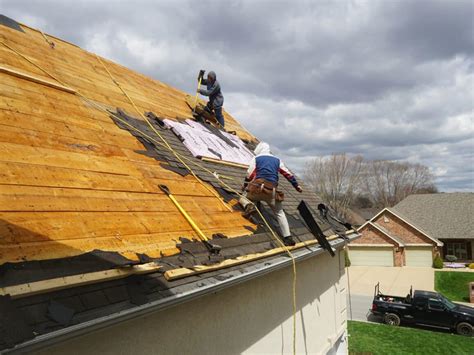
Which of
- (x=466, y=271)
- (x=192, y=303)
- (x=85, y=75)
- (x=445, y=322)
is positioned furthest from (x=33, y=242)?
(x=466, y=271)

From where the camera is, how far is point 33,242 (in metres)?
2.66

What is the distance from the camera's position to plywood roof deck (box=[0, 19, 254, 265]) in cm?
288

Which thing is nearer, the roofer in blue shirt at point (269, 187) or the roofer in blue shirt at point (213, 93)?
the roofer in blue shirt at point (269, 187)

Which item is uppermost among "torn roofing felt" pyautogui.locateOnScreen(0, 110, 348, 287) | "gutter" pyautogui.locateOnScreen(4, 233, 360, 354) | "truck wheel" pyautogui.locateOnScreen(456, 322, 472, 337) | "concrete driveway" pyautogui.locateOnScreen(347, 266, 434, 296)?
"torn roofing felt" pyautogui.locateOnScreen(0, 110, 348, 287)

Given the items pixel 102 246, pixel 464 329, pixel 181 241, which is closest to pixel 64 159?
pixel 102 246

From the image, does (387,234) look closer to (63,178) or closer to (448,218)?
(448,218)

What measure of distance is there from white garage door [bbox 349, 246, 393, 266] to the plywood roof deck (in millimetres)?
26678

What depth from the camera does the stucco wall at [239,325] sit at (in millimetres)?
2893

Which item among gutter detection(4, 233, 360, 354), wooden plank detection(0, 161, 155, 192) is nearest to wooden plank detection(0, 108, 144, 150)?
wooden plank detection(0, 161, 155, 192)

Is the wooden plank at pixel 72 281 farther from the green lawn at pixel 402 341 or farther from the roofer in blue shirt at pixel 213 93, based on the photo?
the green lawn at pixel 402 341

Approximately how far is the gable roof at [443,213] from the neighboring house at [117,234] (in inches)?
1122

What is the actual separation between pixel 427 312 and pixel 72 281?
17.1 m

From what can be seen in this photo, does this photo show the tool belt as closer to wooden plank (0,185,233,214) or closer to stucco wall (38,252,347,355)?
wooden plank (0,185,233,214)

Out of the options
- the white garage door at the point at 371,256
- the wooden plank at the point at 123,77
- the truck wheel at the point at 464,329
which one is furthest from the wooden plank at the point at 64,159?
the white garage door at the point at 371,256
